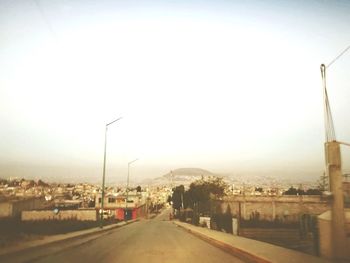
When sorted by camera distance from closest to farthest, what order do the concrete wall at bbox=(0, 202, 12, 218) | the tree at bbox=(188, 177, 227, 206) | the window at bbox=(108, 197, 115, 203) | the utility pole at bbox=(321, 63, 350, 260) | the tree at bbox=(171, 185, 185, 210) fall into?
the utility pole at bbox=(321, 63, 350, 260)
the concrete wall at bbox=(0, 202, 12, 218)
the tree at bbox=(188, 177, 227, 206)
the window at bbox=(108, 197, 115, 203)
the tree at bbox=(171, 185, 185, 210)

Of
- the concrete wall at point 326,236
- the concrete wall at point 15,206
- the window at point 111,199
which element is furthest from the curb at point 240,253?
the window at point 111,199

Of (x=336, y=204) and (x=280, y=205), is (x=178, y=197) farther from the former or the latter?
(x=336, y=204)

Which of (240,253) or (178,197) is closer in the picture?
(240,253)

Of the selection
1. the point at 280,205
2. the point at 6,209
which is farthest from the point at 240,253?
the point at 6,209

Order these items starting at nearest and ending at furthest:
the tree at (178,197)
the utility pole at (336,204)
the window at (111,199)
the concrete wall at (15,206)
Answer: the utility pole at (336,204) → the concrete wall at (15,206) → the window at (111,199) → the tree at (178,197)

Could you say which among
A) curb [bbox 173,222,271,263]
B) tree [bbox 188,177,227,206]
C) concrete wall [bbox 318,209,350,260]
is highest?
tree [bbox 188,177,227,206]

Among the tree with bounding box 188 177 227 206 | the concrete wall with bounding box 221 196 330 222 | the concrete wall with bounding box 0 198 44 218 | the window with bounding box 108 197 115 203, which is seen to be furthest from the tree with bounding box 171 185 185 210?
the concrete wall with bounding box 0 198 44 218

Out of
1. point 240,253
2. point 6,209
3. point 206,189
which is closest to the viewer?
point 240,253

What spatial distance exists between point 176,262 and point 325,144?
6.39 meters

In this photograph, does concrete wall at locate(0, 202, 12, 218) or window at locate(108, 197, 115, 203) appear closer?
concrete wall at locate(0, 202, 12, 218)

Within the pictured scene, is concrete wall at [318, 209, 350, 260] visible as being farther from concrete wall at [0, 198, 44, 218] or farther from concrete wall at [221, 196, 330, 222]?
concrete wall at [0, 198, 44, 218]

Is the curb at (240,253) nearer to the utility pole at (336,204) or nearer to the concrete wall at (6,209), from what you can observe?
the utility pole at (336,204)

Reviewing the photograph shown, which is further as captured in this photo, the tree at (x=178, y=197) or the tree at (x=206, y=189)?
the tree at (x=178, y=197)

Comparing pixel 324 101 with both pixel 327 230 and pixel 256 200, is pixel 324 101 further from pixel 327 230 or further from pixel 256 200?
pixel 256 200
